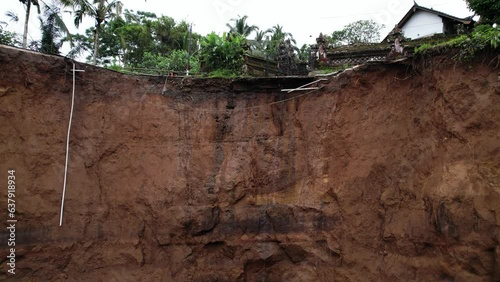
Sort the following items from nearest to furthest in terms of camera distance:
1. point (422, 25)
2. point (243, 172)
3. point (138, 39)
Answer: point (243, 172)
point (422, 25)
point (138, 39)

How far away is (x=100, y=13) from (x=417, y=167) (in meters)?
17.7

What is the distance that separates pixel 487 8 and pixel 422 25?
43.2ft

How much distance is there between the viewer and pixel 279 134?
7992mm

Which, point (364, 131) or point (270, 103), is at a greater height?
point (270, 103)

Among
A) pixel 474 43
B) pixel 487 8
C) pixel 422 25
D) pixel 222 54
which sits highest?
pixel 422 25

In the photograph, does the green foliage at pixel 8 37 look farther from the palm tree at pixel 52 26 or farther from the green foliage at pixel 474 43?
the green foliage at pixel 474 43

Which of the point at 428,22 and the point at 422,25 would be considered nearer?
the point at 428,22

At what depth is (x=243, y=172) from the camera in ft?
25.6

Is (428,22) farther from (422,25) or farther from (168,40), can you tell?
(168,40)

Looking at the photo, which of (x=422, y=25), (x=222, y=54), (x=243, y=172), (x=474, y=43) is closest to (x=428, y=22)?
(x=422, y=25)

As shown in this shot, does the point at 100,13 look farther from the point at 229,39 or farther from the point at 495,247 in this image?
the point at 495,247

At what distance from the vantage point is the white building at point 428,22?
2164 cm

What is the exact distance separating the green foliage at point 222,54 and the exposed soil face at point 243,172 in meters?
3.42

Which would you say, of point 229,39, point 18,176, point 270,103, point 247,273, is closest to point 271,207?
point 247,273
